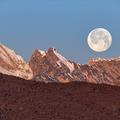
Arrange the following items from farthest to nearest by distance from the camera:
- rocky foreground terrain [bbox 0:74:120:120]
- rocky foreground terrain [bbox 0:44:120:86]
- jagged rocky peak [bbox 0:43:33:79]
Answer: rocky foreground terrain [bbox 0:44:120:86]
jagged rocky peak [bbox 0:43:33:79]
rocky foreground terrain [bbox 0:74:120:120]

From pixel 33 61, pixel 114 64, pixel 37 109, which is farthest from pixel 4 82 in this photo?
pixel 114 64

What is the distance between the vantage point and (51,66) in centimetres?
15212

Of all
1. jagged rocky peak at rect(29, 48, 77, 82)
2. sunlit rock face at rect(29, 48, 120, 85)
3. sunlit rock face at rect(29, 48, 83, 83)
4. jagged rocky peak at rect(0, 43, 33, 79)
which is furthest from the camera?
sunlit rock face at rect(29, 48, 120, 85)

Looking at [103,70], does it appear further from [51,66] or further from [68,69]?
[51,66]

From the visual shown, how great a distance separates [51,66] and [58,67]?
4.19 meters

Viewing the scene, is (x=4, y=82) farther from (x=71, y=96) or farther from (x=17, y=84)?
(x=71, y=96)

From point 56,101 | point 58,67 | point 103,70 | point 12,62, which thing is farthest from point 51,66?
point 56,101

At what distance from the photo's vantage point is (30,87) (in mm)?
16391

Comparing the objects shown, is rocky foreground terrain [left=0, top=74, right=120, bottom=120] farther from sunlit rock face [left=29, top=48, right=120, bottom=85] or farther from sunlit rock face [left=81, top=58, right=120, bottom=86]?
sunlit rock face [left=81, top=58, right=120, bottom=86]

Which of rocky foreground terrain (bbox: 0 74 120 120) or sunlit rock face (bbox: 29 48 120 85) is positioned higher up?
sunlit rock face (bbox: 29 48 120 85)

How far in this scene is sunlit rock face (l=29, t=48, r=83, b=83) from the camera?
5605 inches

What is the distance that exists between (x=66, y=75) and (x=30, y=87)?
125201 mm

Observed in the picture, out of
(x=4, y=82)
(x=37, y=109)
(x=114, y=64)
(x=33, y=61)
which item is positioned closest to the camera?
(x=37, y=109)

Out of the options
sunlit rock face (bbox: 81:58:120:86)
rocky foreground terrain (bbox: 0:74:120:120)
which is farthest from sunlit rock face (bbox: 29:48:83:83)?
rocky foreground terrain (bbox: 0:74:120:120)
